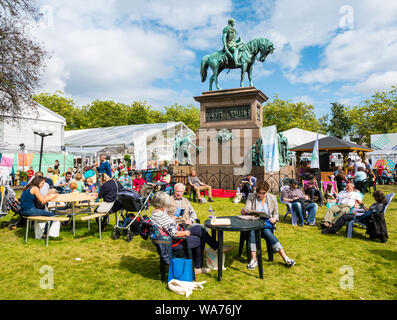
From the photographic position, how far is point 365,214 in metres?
6.04

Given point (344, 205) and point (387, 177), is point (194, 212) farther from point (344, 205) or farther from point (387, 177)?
point (387, 177)

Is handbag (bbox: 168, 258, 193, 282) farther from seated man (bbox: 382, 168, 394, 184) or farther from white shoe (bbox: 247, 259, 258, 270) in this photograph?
seated man (bbox: 382, 168, 394, 184)

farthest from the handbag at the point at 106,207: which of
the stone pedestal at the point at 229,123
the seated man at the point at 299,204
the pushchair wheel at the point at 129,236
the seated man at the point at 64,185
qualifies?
the stone pedestal at the point at 229,123

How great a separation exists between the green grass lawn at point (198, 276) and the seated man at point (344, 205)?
437 millimetres

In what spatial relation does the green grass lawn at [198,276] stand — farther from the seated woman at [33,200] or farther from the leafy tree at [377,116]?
the leafy tree at [377,116]

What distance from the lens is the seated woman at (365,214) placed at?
5.91 m

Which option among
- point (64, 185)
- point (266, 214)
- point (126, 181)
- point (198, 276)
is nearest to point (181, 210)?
point (198, 276)

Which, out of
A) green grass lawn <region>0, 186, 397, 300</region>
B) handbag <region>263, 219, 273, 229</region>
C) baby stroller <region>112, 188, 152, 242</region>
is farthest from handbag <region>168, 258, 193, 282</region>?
baby stroller <region>112, 188, 152, 242</region>

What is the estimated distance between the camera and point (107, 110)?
5541cm

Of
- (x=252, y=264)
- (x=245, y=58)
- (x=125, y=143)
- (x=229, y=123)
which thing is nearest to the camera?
(x=252, y=264)

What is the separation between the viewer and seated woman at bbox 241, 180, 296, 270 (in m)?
4.46

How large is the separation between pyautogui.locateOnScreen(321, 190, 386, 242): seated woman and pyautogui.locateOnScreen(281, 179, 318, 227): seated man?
0.82 meters

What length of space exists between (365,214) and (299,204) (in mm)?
1587

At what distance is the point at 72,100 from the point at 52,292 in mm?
57822
